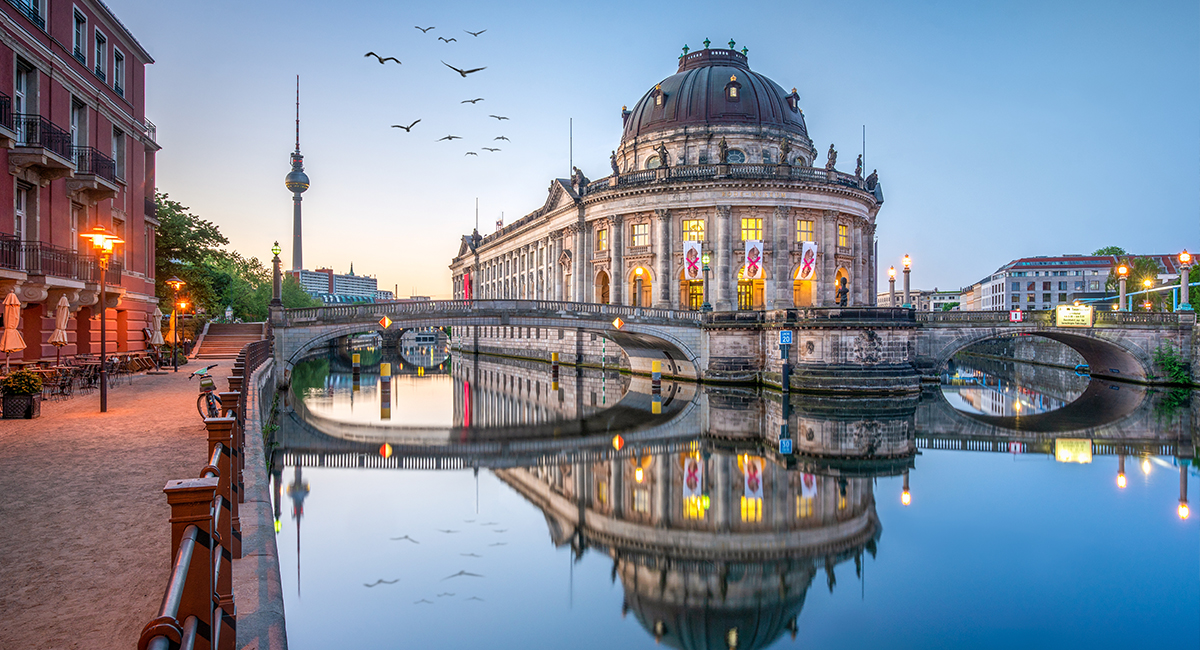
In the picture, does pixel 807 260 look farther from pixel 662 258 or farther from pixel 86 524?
pixel 86 524

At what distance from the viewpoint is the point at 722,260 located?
152ft

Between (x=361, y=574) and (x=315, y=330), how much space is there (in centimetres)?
2461

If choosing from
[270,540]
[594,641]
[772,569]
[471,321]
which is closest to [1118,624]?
[772,569]

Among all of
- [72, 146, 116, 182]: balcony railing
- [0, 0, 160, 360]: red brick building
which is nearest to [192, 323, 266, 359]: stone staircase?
[0, 0, 160, 360]: red brick building

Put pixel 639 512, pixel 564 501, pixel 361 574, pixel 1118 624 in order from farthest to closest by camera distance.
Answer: pixel 564 501
pixel 639 512
pixel 361 574
pixel 1118 624

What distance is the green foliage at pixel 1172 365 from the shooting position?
123 ft

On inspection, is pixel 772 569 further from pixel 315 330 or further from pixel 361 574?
pixel 315 330

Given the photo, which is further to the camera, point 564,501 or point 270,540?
point 564,501

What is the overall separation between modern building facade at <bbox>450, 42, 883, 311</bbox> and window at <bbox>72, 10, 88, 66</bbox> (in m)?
31.6

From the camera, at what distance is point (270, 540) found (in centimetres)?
795

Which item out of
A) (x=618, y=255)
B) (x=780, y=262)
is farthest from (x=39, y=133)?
(x=780, y=262)

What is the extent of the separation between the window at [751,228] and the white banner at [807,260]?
3.03 m

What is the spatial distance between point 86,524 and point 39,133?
17107 mm

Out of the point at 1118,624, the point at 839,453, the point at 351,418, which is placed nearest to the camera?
the point at 1118,624
